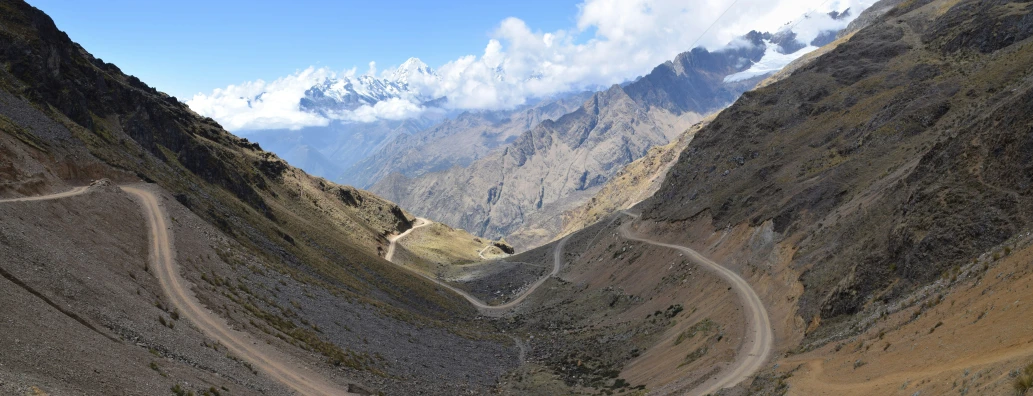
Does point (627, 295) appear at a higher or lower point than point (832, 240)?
lower

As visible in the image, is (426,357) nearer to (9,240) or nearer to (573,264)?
(9,240)

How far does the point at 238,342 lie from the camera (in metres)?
29.7

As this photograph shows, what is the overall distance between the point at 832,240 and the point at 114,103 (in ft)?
288

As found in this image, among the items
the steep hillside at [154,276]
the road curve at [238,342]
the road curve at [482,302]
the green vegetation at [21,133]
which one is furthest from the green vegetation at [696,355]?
the green vegetation at [21,133]

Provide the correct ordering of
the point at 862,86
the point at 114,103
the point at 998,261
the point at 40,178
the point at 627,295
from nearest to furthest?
the point at 998,261
the point at 40,178
the point at 627,295
the point at 114,103
the point at 862,86

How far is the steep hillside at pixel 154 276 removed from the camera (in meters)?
21.7

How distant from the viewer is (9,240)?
25.7m

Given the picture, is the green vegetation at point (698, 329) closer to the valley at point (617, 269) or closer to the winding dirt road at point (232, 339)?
the valley at point (617, 269)

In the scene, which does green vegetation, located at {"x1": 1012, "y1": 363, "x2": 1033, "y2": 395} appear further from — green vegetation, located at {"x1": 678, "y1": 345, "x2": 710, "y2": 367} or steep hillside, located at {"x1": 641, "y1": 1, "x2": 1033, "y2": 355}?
green vegetation, located at {"x1": 678, "y1": 345, "x2": 710, "y2": 367}

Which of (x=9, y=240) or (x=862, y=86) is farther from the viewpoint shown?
(x=862, y=86)

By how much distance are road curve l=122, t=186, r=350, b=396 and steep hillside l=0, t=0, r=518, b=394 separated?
365 millimetres

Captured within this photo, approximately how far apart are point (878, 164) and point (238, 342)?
193 ft

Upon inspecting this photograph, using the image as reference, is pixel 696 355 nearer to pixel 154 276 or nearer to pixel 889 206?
pixel 889 206

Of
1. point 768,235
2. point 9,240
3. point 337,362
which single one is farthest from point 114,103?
point 768,235
